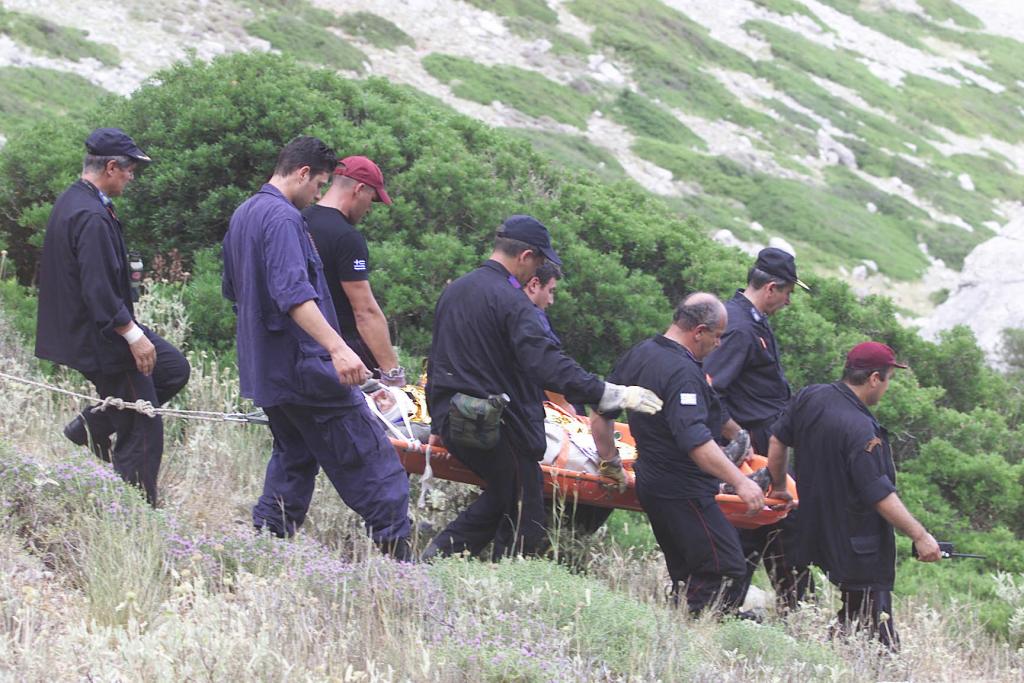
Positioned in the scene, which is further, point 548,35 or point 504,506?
point 548,35

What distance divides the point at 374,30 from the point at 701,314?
27.4 meters

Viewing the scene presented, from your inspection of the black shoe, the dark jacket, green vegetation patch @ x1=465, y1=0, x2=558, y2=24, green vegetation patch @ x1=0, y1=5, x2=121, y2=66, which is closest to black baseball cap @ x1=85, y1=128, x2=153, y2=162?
the dark jacket

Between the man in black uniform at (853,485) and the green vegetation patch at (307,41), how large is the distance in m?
22.4

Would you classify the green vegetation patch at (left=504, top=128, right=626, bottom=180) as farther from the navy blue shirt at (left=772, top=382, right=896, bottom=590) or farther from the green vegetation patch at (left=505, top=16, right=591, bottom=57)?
the navy blue shirt at (left=772, top=382, right=896, bottom=590)

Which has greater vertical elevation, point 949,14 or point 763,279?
point 763,279

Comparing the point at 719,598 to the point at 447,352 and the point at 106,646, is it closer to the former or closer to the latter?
the point at 447,352

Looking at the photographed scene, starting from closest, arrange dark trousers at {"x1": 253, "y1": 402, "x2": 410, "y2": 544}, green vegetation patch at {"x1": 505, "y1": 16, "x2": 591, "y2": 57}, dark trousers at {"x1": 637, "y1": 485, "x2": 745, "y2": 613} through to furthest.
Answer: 1. dark trousers at {"x1": 253, "y1": 402, "x2": 410, "y2": 544}
2. dark trousers at {"x1": 637, "y1": 485, "x2": 745, "y2": 613}
3. green vegetation patch at {"x1": 505, "y1": 16, "x2": 591, "y2": 57}

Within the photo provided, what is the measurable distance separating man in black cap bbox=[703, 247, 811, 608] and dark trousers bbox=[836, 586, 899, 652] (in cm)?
53

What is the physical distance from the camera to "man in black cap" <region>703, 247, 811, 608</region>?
6.64m

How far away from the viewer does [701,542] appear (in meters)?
5.88

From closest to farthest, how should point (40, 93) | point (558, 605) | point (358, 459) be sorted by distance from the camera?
point (558, 605), point (358, 459), point (40, 93)

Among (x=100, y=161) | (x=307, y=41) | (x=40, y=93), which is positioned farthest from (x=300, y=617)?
(x=307, y=41)

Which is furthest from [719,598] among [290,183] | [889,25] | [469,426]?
[889,25]

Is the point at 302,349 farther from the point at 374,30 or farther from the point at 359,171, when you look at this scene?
the point at 374,30
